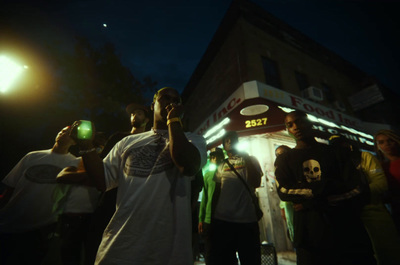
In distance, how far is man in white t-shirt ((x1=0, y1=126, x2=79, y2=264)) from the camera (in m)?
2.48

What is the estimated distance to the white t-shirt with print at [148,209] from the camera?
107 centimetres

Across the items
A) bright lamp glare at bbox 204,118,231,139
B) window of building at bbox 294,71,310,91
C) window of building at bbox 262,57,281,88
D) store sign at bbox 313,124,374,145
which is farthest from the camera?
window of building at bbox 294,71,310,91

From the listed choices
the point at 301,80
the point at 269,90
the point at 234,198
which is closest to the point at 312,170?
the point at 234,198

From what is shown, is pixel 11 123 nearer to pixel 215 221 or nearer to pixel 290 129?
pixel 215 221

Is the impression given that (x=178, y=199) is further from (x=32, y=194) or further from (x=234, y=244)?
(x=32, y=194)

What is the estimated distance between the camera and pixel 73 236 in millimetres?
2309

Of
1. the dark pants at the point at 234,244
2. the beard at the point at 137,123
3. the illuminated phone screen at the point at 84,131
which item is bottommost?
the dark pants at the point at 234,244

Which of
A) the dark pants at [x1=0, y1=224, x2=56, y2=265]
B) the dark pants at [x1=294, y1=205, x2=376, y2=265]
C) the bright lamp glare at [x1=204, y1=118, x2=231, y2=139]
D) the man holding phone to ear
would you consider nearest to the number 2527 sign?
the bright lamp glare at [x1=204, y1=118, x2=231, y2=139]

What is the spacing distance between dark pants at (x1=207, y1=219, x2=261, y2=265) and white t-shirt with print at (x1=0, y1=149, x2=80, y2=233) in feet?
8.32

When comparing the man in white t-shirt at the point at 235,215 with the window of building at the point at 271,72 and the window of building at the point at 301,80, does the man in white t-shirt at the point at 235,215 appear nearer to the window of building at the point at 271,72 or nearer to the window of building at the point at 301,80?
the window of building at the point at 271,72

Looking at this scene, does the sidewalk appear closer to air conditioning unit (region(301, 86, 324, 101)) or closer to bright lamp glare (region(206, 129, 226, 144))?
bright lamp glare (region(206, 129, 226, 144))

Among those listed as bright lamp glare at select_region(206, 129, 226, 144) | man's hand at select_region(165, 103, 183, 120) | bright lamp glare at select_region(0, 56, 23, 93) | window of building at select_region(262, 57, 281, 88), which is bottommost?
man's hand at select_region(165, 103, 183, 120)

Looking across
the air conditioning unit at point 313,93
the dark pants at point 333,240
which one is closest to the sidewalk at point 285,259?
the dark pants at point 333,240

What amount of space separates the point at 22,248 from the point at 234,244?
3.01 meters
